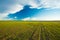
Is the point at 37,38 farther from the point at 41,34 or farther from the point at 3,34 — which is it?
the point at 3,34

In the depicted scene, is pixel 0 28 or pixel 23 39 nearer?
pixel 23 39

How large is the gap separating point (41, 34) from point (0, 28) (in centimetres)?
372

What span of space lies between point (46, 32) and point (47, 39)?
169 centimetres

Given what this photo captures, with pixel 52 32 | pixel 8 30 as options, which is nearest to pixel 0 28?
pixel 8 30

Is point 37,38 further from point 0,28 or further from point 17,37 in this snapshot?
point 0,28

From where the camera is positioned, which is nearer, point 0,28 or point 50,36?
point 50,36

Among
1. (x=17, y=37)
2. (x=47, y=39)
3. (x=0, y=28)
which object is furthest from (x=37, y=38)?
(x=0, y=28)

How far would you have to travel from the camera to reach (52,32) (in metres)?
14.5

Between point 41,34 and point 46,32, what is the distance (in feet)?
2.25

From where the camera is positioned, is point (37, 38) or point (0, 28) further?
point (0, 28)

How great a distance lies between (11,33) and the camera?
14.0 m

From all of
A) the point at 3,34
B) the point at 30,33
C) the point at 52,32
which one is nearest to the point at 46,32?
the point at 52,32

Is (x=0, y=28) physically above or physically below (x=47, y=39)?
above

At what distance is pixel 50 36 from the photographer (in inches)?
531
